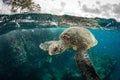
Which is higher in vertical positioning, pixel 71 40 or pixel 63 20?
pixel 63 20

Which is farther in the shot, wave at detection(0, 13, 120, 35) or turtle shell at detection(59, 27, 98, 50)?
wave at detection(0, 13, 120, 35)

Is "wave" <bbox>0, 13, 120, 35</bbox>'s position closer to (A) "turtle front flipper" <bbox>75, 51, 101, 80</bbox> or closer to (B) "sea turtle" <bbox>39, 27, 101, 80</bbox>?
(B) "sea turtle" <bbox>39, 27, 101, 80</bbox>

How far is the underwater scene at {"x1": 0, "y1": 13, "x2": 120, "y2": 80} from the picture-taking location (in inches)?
283

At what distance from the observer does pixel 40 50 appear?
9.31 metres

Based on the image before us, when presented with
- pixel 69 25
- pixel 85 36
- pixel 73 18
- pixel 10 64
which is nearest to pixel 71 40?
pixel 85 36

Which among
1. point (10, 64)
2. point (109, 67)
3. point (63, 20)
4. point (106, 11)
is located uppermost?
point (106, 11)

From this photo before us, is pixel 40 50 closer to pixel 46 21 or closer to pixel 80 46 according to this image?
pixel 46 21

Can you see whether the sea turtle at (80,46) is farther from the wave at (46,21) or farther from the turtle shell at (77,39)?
the wave at (46,21)

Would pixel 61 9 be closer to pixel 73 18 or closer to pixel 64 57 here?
pixel 73 18

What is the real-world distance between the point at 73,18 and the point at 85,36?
2.78 ft

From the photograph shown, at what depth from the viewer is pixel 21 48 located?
28.9 ft

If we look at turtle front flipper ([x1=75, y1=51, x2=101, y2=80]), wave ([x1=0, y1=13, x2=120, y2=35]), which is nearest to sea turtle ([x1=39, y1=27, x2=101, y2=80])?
turtle front flipper ([x1=75, y1=51, x2=101, y2=80])

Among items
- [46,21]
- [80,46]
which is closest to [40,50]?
[46,21]

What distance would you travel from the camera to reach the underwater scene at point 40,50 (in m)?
7.18
